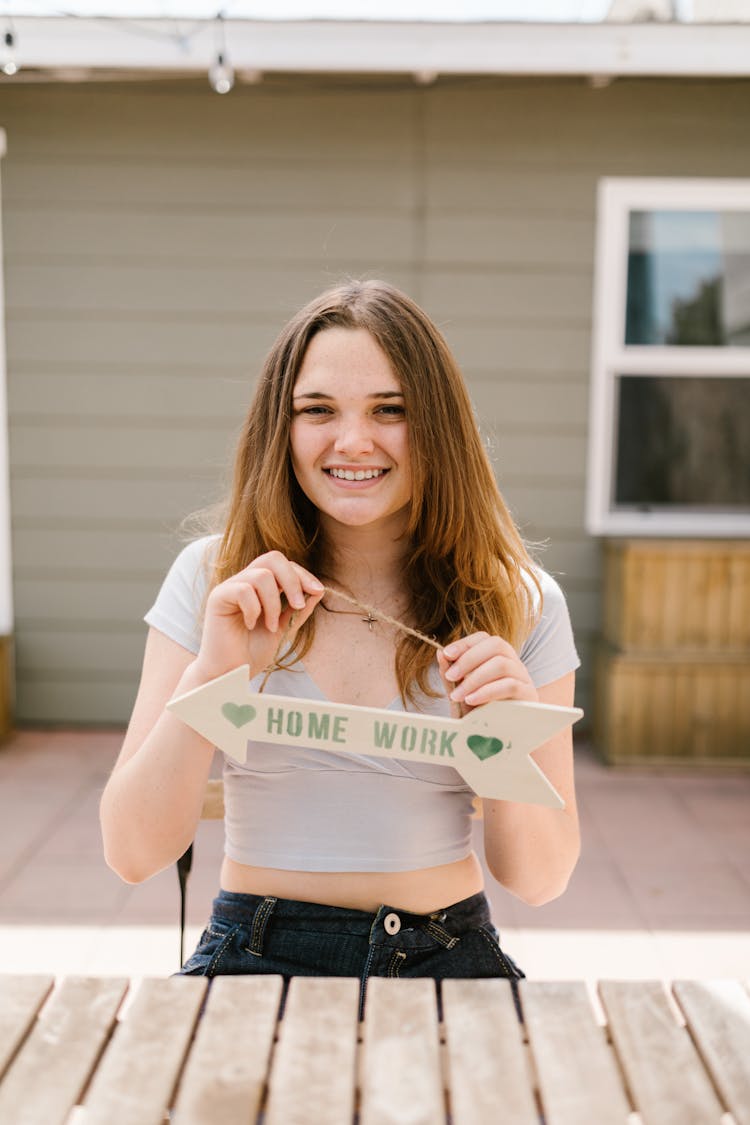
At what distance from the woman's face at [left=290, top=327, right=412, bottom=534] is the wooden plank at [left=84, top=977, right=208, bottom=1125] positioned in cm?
65

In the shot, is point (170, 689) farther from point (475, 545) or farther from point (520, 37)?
point (520, 37)

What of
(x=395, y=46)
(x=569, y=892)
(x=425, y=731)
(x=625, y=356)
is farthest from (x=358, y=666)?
(x=625, y=356)

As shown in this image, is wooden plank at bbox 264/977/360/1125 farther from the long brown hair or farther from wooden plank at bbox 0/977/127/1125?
the long brown hair

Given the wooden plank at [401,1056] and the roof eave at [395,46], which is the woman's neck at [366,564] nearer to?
the wooden plank at [401,1056]

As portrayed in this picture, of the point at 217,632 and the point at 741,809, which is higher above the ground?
the point at 217,632

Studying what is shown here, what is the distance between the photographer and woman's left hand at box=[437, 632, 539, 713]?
3.58 feet

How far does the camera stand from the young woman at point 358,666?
4.48 feet

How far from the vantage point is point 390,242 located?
4.49 m

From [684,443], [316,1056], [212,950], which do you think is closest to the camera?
[316,1056]

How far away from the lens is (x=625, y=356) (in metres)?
4.61

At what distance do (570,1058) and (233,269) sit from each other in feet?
13.4

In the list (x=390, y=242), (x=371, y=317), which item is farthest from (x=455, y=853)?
(x=390, y=242)

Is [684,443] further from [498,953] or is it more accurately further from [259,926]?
[259,926]

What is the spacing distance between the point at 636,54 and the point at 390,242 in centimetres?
128
